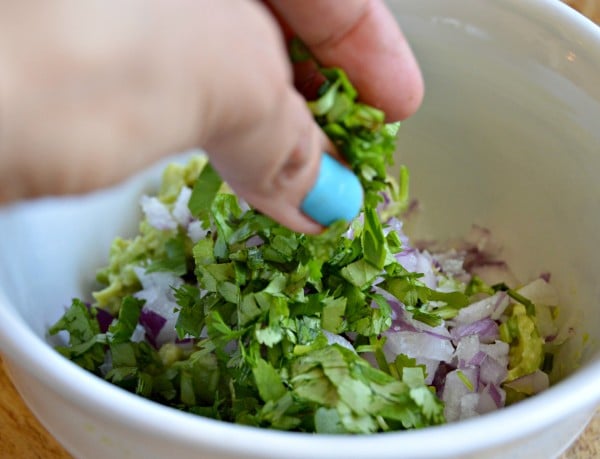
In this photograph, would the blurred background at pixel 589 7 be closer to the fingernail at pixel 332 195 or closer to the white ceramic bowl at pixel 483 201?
the white ceramic bowl at pixel 483 201

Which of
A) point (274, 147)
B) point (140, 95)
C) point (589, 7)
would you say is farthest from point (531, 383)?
point (589, 7)

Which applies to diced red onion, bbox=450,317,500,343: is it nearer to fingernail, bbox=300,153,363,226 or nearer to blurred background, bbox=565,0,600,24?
fingernail, bbox=300,153,363,226

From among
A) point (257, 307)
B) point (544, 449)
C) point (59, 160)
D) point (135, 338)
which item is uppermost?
point (59, 160)

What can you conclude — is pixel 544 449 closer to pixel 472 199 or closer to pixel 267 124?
pixel 267 124

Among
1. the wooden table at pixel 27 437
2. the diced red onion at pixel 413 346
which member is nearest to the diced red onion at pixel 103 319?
the wooden table at pixel 27 437

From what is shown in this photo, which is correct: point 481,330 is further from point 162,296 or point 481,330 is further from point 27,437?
point 27,437

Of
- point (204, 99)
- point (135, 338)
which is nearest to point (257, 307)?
point (135, 338)
